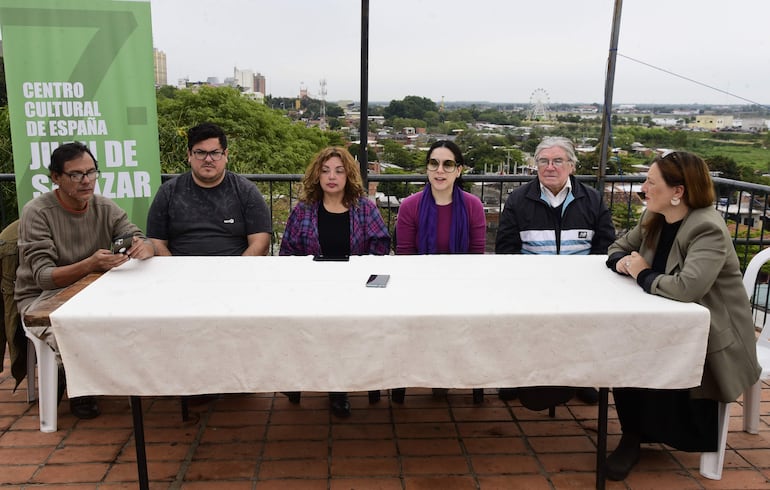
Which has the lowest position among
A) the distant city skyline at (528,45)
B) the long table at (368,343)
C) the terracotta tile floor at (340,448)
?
the terracotta tile floor at (340,448)

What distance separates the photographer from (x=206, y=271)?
257cm

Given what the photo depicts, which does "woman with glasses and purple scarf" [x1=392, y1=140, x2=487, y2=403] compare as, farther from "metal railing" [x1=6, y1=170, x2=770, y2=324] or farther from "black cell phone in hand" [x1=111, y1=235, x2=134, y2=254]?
"black cell phone in hand" [x1=111, y1=235, x2=134, y2=254]

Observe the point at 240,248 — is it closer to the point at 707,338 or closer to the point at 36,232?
the point at 36,232

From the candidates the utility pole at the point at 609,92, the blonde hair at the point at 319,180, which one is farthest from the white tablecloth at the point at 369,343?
the utility pole at the point at 609,92

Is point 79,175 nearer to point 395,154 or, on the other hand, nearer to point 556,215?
point 395,154

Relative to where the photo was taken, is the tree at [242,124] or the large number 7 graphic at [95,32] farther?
the tree at [242,124]

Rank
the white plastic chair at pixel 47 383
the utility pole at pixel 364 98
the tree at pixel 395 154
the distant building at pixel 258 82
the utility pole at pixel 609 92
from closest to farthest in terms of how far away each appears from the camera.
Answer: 1. the white plastic chair at pixel 47 383
2. the utility pole at pixel 364 98
3. the utility pole at pixel 609 92
4. the tree at pixel 395 154
5. the distant building at pixel 258 82

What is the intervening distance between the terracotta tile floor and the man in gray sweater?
311 mm

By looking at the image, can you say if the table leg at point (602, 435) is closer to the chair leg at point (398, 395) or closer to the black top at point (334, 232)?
the chair leg at point (398, 395)

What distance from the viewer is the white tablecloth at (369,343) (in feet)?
6.55

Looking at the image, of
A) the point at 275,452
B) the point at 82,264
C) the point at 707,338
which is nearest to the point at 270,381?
the point at 275,452

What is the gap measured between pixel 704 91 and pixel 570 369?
9.11 ft

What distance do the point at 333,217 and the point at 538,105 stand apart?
6.01ft

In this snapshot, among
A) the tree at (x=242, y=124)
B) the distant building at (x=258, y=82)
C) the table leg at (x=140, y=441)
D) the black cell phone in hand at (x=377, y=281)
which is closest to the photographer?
the table leg at (x=140, y=441)
